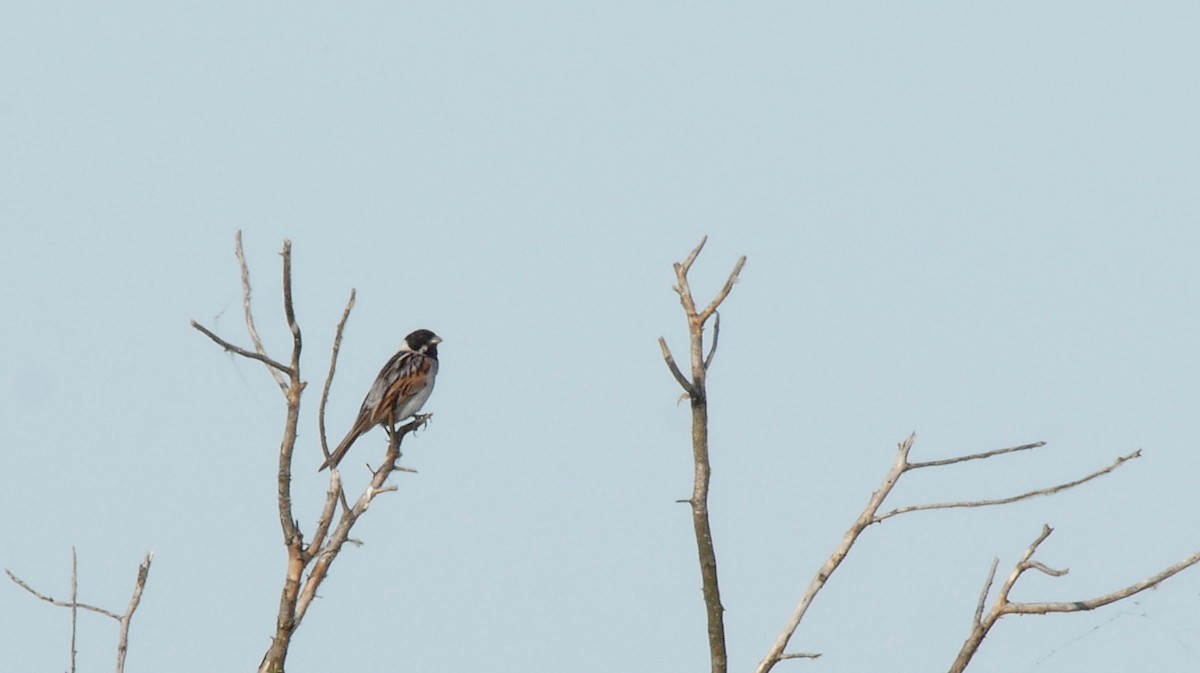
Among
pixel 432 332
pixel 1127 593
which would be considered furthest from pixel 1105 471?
pixel 432 332

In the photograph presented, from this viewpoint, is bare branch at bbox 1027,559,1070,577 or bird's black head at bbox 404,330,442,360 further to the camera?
bird's black head at bbox 404,330,442,360

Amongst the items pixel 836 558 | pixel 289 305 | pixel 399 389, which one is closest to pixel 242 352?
pixel 289 305

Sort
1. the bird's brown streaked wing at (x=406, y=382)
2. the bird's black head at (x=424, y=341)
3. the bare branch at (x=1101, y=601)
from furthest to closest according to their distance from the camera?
the bird's black head at (x=424, y=341) → the bird's brown streaked wing at (x=406, y=382) → the bare branch at (x=1101, y=601)

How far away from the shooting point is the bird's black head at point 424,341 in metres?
13.7

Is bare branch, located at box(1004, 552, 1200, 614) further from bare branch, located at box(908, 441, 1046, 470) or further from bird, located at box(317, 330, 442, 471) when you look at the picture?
bird, located at box(317, 330, 442, 471)

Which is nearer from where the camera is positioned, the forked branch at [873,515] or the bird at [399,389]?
Result: the forked branch at [873,515]

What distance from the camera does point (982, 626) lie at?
5449 millimetres

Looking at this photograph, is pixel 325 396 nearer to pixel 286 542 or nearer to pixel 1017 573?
pixel 286 542

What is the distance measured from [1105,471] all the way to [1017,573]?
501 millimetres

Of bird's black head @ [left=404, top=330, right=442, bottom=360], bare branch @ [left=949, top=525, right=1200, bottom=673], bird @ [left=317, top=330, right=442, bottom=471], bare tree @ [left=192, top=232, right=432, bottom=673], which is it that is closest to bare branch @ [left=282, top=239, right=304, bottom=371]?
bare tree @ [left=192, top=232, right=432, bottom=673]

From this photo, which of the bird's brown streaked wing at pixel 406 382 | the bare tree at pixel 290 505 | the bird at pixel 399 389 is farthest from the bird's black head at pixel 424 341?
the bare tree at pixel 290 505

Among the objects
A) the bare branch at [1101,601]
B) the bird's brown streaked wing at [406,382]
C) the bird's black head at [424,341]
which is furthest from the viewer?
the bird's black head at [424,341]

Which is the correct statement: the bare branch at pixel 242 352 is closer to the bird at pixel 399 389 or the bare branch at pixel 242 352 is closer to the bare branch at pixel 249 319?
the bare branch at pixel 249 319

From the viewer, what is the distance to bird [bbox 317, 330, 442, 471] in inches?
474
